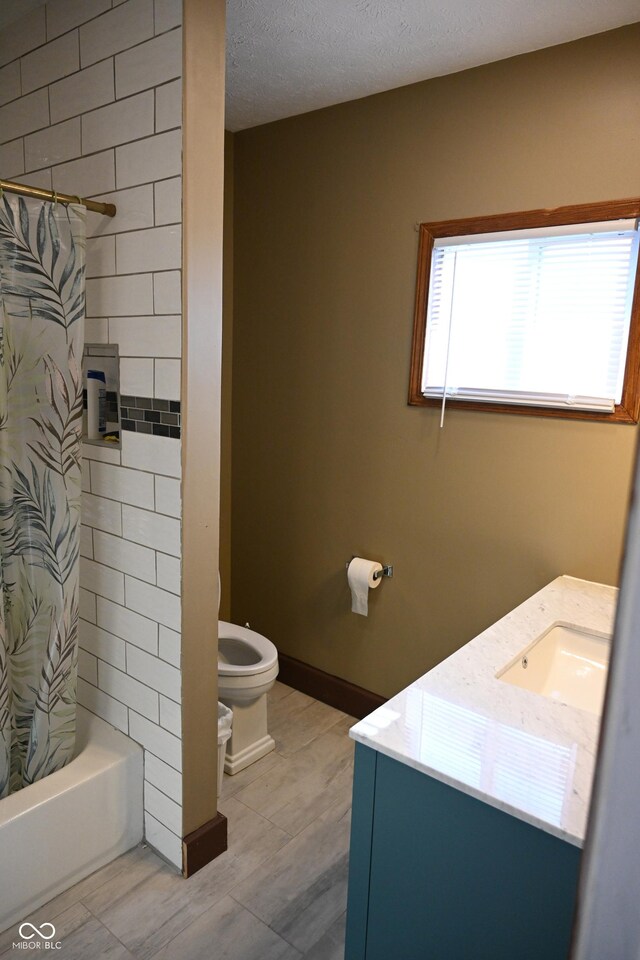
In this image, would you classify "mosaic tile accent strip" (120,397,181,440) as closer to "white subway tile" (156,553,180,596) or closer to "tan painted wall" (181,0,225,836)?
"tan painted wall" (181,0,225,836)

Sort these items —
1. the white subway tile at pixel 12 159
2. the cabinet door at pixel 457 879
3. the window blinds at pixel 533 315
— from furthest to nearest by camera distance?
the white subway tile at pixel 12 159, the window blinds at pixel 533 315, the cabinet door at pixel 457 879

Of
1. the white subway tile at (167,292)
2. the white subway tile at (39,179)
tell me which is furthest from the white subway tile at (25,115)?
the white subway tile at (167,292)

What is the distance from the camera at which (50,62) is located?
6.36ft

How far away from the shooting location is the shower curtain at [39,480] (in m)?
1.72

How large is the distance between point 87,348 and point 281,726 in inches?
69.6

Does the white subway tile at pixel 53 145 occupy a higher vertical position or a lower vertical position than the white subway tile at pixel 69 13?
lower

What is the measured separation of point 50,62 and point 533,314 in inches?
67.3

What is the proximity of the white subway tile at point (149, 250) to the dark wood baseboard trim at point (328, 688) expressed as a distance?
76.9 inches

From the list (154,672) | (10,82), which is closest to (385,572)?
(154,672)

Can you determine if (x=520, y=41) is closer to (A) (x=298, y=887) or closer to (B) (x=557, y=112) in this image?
(B) (x=557, y=112)

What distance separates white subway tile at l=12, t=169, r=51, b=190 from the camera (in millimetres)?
2039

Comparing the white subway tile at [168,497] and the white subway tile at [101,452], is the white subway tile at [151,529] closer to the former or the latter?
the white subway tile at [168,497]

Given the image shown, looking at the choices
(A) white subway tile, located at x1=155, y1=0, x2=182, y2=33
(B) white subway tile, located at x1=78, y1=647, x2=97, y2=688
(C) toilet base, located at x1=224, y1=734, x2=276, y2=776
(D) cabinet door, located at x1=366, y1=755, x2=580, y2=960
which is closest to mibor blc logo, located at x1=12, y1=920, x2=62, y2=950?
(B) white subway tile, located at x1=78, y1=647, x2=97, y2=688

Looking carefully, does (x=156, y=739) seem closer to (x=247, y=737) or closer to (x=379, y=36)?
(x=247, y=737)
